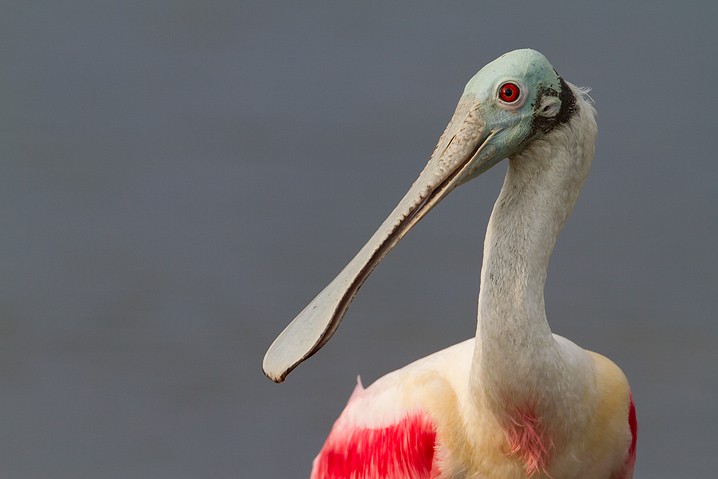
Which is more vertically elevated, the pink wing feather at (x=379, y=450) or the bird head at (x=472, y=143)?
the bird head at (x=472, y=143)

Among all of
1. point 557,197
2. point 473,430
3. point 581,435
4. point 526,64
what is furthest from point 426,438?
point 526,64

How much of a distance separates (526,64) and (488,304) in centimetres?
56

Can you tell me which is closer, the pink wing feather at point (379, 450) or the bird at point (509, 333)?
the bird at point (509, 333)

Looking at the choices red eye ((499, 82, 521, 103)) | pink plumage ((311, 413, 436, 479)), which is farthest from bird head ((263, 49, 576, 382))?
pink plumage ((311, 413, 436, 479))

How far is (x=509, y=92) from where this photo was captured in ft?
11.1

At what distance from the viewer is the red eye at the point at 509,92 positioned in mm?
3395

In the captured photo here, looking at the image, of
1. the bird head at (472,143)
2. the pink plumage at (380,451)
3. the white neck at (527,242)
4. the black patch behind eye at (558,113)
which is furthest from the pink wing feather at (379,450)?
the black patch behind eye at (558,113)

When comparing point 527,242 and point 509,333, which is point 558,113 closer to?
point 527,242

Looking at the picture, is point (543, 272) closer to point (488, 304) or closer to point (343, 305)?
point (488, 304)

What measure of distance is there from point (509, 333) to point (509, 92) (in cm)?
56

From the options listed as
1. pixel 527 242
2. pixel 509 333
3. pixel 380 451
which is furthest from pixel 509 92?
pixel 380 451

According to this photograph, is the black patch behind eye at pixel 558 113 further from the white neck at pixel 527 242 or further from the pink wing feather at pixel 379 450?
the pink wing feather at pixel 379 450

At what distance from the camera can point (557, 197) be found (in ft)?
11.5

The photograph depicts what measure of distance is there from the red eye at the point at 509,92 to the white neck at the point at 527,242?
132 millimetres
